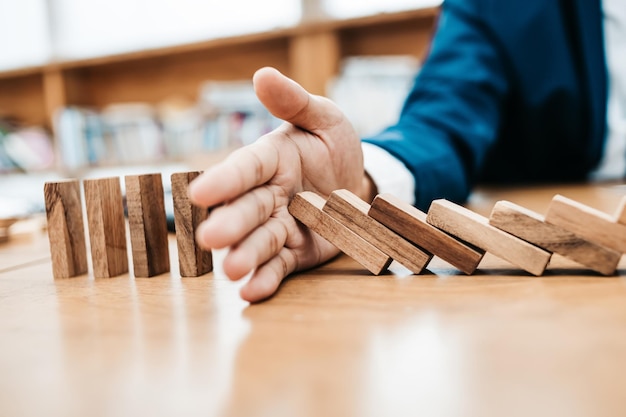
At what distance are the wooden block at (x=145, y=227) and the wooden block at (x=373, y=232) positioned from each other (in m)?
0.20

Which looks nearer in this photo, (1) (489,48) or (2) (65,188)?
(2) (65,188)

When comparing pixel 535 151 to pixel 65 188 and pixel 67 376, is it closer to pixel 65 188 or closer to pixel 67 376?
pixel 65 188

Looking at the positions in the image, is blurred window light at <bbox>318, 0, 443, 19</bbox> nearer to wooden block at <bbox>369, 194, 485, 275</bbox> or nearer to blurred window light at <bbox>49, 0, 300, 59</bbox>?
blurred window light at <bbox>49, 0, 300, 59</bbox>

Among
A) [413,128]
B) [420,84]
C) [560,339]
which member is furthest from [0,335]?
[420,84]

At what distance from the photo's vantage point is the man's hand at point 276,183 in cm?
46

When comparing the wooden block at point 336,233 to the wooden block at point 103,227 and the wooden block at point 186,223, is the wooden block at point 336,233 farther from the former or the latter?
the wooden block at point 103,227

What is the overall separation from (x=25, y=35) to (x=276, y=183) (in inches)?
131

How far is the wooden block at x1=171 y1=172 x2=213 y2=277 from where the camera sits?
584 millimetres

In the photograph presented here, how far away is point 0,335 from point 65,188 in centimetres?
26

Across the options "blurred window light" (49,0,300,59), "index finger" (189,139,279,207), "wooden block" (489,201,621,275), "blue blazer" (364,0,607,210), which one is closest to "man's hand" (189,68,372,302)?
"index finger" (189,139,279,207)

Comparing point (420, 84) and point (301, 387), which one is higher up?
point (420, 84)

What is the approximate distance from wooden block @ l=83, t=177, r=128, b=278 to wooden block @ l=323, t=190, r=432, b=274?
0.87 ft

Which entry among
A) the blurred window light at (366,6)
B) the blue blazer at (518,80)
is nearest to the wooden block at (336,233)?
the blue blazer at (518,80)

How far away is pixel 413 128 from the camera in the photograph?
106 centimetres
